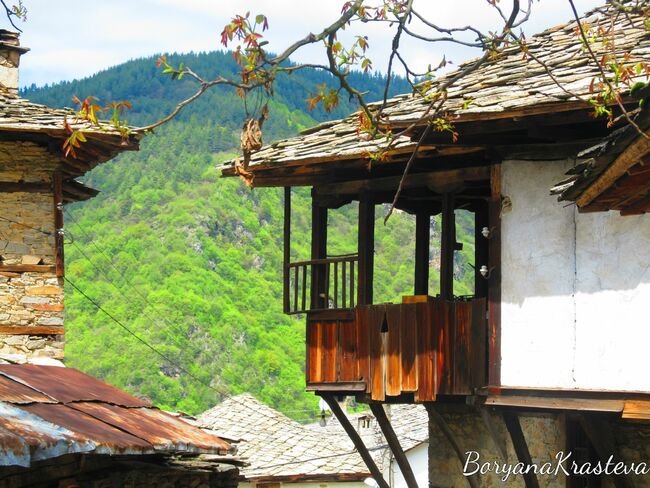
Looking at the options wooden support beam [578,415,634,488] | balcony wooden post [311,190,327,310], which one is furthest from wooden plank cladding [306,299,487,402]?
wooden support beam [578,415,634,488]

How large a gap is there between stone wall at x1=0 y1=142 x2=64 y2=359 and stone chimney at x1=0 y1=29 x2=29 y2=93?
6.43 feet

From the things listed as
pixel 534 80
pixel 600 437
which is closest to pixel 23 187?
pixel 534 80

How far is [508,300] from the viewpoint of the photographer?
11.3 m

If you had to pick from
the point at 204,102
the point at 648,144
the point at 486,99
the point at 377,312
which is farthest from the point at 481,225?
the point at 204,102

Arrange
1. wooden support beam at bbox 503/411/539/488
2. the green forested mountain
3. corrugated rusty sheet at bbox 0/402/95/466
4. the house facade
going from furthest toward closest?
the green forested mountain
wooden support beam at bbox 503/411/539/488
the house facade
corrugated rusty sheet at bbox 0/402/95/466

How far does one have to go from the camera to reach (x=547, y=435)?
1173 cm

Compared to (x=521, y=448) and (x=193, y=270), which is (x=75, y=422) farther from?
(x=193, y=270)

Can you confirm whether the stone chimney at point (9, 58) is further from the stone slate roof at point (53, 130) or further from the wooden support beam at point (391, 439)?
the wooden support beam at point (391, 439)

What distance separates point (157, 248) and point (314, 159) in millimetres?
46564

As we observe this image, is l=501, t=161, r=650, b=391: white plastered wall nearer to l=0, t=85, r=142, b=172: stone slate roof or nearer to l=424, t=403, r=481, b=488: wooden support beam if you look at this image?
l=424, t=403, r=481, b=488: wooden support beam

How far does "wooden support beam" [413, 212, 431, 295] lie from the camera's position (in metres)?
13.6

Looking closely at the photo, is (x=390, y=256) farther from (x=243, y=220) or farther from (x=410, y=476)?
(x=410, y=476)

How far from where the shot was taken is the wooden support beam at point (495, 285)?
1123cm

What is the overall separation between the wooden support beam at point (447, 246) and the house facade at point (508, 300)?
0.02 metres
